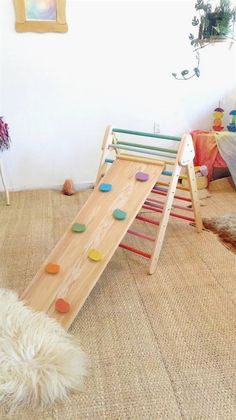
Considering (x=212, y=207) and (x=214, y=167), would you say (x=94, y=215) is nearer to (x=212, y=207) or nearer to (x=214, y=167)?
(x=212, y=207)

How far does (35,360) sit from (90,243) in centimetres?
60

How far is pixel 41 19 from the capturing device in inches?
95.4

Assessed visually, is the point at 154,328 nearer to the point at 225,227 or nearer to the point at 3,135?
the point at 225,227

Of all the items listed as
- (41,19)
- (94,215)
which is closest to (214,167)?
(94,215)

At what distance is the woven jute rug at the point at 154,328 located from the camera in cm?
104

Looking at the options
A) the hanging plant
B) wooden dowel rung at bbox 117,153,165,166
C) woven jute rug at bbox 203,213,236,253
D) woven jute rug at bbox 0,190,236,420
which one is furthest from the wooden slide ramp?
the hanging plant

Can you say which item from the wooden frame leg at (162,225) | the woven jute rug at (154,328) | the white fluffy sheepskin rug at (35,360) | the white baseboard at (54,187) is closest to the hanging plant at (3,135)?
the white baseboard at (54,187)

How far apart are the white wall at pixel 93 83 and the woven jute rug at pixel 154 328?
849mm

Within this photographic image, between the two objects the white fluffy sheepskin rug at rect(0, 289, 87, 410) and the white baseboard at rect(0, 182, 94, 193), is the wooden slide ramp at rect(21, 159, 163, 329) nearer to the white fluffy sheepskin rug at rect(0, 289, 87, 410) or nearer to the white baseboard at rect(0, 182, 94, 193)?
the white fluffy sheepskin rug at rect(0, 289, 87, 410)

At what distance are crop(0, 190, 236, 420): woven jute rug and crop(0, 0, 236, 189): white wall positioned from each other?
0.85 m

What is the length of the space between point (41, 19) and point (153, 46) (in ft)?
2.84

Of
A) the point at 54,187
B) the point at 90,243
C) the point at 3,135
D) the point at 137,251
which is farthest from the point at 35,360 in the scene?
the point at 54,187

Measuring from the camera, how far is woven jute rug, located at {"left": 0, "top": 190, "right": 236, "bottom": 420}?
1043 mm

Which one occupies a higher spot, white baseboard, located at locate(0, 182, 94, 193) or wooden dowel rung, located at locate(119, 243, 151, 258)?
wooden dowel rung, located at locate(119, 243, 151, 258)
